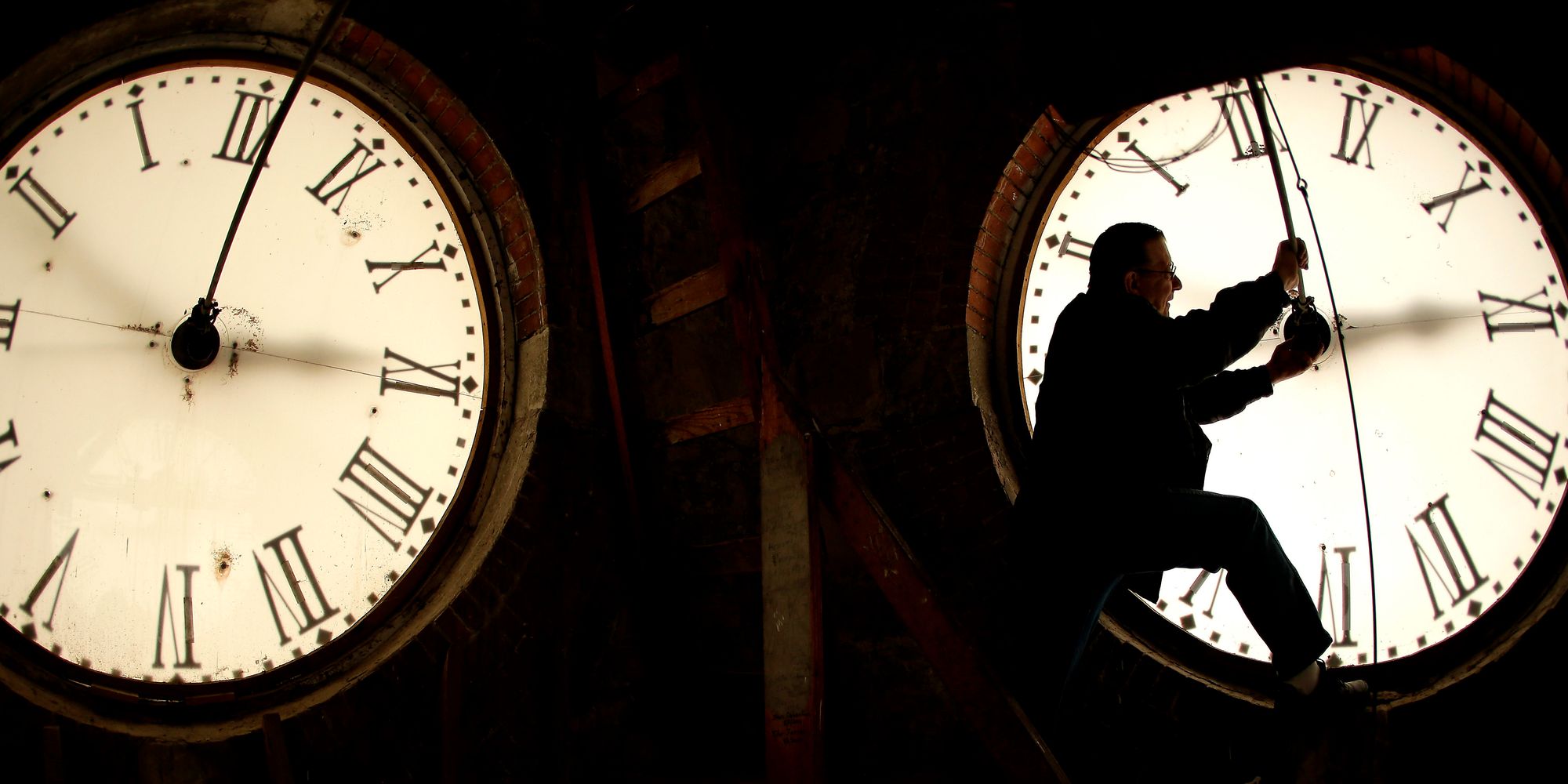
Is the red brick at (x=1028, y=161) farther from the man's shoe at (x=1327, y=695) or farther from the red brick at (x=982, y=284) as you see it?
the man's shoe at (x=1327, y=695)

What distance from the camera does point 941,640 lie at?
1.95m

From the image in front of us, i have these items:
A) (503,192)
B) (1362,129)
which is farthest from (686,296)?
(1362,129)

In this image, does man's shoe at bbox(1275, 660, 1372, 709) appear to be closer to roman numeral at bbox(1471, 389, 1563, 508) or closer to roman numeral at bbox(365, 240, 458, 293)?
roman numeral at bbox(1471, 389, 1563, 508)

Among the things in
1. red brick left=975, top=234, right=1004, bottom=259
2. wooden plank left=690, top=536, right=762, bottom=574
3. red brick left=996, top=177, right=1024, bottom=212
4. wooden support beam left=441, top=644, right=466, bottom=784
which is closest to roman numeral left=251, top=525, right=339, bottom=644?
wooden support beam left=441, top=644, right=466, bottom=784

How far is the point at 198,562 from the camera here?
2275 millimetres

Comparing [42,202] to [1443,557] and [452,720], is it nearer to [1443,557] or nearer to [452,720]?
[452,720]

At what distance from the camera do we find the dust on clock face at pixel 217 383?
7.09ft

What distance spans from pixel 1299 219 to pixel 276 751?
2.82m

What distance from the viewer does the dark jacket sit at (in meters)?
1.91

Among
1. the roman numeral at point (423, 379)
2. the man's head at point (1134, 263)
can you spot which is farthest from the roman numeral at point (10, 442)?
the man's head at point (1134, 263)

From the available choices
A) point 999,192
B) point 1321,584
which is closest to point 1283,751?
point 1321,584

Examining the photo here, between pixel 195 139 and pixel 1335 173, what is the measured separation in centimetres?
291

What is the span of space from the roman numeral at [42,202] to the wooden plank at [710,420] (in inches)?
64.6

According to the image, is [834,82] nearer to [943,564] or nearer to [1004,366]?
[1004,366]
